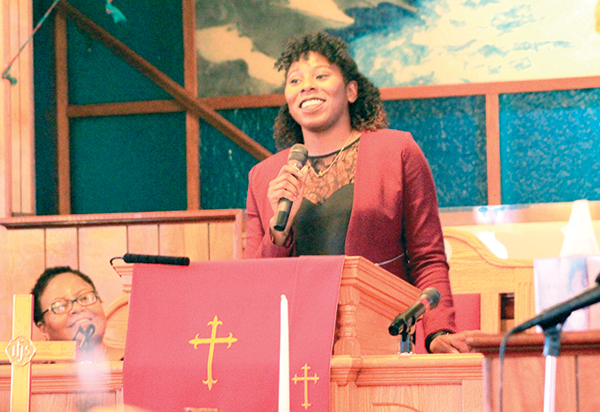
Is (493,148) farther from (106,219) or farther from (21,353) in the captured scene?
(21,353)

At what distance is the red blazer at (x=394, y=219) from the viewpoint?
219 cm

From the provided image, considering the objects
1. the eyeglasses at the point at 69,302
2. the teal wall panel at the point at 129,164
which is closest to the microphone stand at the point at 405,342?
the eyeglasses at the point at 69,302

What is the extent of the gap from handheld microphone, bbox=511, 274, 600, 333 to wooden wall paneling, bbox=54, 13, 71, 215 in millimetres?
3823

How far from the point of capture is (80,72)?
15.4 ft

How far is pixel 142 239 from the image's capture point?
3648 millimetres

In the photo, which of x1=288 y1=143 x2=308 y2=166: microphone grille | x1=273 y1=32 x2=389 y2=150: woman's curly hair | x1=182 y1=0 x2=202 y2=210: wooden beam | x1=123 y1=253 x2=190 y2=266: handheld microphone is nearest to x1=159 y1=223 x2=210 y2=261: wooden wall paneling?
x1=182 y1=0 x2=202 y2=210: wooden beam

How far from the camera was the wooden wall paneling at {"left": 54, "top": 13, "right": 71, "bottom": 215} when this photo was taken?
4605mm

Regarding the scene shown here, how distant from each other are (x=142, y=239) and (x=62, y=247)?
0.35 m

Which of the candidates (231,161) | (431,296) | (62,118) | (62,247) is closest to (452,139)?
(231,161)

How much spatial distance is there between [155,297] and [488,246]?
2369 millimetres

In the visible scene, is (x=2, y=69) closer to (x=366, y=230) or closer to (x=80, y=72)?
(x=80, y=72)

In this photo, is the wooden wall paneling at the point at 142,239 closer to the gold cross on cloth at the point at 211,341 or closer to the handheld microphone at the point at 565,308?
the gold cross on cloth at the point at 211,341

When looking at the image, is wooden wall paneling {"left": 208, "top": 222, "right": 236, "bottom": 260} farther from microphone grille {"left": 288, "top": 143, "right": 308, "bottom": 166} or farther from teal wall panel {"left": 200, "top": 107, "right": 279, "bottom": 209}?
microphone grille {"left": 288, "top": 143, "right": 308, "bottom": 166}

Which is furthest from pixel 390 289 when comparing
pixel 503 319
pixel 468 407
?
pixel 503 319
